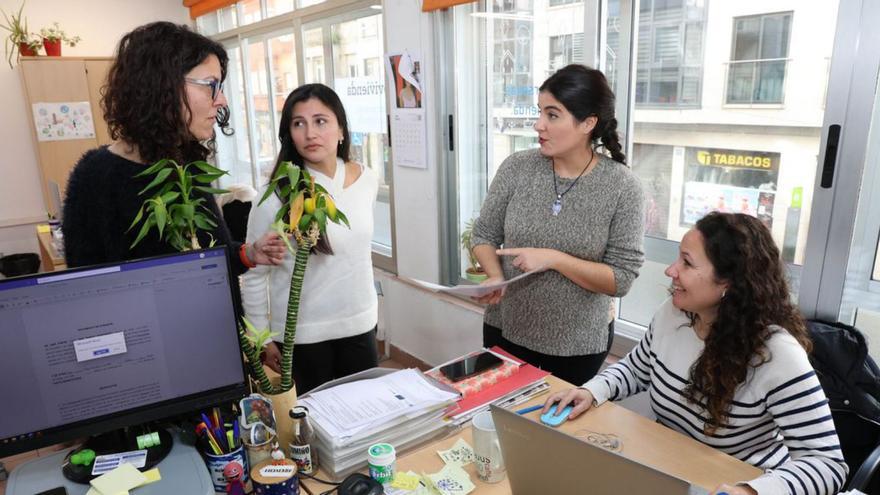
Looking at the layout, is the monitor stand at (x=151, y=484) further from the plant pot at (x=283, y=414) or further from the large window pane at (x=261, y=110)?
the large window pane at (x=261, y=110)

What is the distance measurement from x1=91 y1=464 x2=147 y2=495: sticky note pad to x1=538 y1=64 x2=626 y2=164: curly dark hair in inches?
55.5

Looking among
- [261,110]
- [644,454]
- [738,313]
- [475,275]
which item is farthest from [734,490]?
[261,110]

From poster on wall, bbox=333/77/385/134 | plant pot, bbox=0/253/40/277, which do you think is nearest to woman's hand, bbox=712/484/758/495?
poster on wall, bbox=333/77/385/134

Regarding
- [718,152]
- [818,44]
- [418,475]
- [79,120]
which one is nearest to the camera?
[418,475]

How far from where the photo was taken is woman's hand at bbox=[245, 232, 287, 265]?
143 cm

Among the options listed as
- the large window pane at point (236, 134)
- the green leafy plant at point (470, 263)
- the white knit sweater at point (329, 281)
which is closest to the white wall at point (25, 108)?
the large window pane at point (236, 134)

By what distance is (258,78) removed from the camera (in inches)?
204

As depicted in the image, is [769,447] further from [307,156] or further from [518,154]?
[307,156]

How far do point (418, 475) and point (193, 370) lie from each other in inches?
20.1

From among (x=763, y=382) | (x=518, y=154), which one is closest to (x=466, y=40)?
(x=518, y=154)

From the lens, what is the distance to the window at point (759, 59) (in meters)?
1.93

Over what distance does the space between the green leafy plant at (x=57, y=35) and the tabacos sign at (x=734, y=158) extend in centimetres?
520

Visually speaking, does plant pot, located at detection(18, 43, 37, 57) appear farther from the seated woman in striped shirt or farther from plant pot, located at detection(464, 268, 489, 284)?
the seated woman in striped shirt

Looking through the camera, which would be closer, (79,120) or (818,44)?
(818,44)
